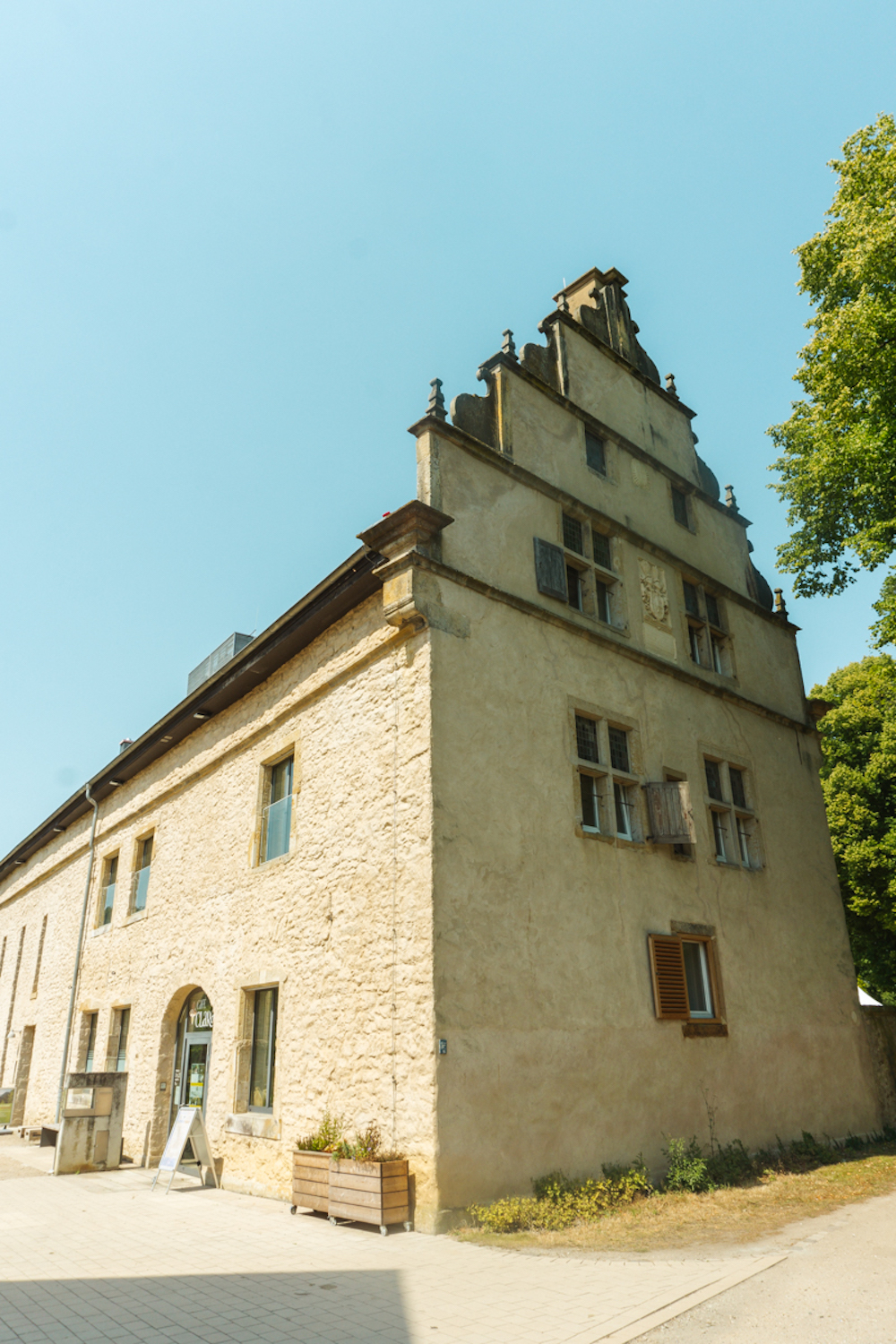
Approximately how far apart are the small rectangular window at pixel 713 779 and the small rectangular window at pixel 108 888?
473 inches

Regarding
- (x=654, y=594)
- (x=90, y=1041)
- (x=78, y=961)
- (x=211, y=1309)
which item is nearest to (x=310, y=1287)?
(x=211, y=1309)

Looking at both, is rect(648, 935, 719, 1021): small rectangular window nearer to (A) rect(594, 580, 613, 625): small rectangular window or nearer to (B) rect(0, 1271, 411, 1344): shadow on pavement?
(A) rect(594, 580, 613, 625): small rectangular window

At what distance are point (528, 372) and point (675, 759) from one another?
6.06 meters

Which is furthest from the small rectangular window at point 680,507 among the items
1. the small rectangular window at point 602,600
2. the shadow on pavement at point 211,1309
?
the shadow on pavement at point 211,1309

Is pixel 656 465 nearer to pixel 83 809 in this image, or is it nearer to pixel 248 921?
pixel 248 921

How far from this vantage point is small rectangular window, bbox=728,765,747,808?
13514 millimetres

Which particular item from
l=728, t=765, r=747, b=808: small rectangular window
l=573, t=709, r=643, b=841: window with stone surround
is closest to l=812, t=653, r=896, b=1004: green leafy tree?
l=728, t=765, r=747, b=808: small rectangular window

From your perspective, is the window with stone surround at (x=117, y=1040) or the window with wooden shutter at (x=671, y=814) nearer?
the window with wooden shutter at (x=671, y=814)

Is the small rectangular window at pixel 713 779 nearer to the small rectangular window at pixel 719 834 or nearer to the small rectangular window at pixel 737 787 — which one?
the small rectangular window at pixel 719 834

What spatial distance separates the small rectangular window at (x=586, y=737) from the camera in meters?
11.0

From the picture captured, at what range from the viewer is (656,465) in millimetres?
14531

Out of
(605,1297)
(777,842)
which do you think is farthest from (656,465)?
(605,1297)

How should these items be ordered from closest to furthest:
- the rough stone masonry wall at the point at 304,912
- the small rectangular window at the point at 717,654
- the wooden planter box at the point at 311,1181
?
the wooden planter box at the point at 311,1181, the rough stone masonry wall at the point at 304,912, the small rectangular window at the point at 717,654

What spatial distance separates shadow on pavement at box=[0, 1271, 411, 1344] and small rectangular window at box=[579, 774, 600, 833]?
547 centimetres
